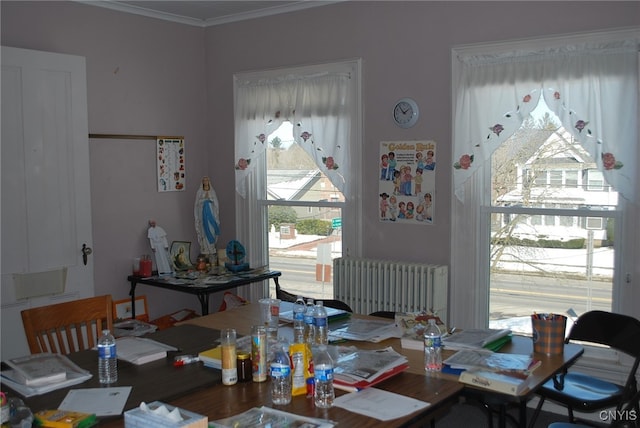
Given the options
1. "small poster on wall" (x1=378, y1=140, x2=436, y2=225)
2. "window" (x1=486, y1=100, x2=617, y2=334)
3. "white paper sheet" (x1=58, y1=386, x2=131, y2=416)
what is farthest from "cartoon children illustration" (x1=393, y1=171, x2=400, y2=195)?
"white paper sheet" (x1=58, y1=386, x2=131, y2=416)

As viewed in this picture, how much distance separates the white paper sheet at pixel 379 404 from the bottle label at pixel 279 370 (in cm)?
20

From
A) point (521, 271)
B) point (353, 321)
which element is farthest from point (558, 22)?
point (353, 321)

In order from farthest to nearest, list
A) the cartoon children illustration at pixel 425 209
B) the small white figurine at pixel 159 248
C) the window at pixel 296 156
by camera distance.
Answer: the small white figurine at pixel 159 248 < the window at pixel 296 156 < the cartoon children illustration at pixel 425 209

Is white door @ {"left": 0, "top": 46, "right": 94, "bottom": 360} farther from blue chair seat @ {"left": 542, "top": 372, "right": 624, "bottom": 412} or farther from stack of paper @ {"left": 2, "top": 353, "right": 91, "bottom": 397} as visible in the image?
blue chair seat @ {"left": 542, "top": 372, "right": 624, "bottom": 412}

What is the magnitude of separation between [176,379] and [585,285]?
2.69 m

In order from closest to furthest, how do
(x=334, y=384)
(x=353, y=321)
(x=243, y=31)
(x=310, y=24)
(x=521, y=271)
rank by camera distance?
(x=334, y=384), (x=353, y=321), (x=521, y=271), (x=310, y=24), (x=243, y=31)

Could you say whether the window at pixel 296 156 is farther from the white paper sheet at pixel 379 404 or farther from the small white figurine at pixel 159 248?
the white paper sheet at pixel 379 404

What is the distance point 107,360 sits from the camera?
95.7 inches

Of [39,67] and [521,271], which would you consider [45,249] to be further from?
[521,271]

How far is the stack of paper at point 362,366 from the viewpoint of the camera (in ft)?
7.69

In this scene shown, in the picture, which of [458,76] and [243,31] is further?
[243,31]

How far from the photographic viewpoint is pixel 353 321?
3.32 metres

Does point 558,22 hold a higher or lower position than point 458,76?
higher

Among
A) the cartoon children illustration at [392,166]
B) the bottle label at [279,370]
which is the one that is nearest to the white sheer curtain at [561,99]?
the cartoon children illustration at [392,166]
